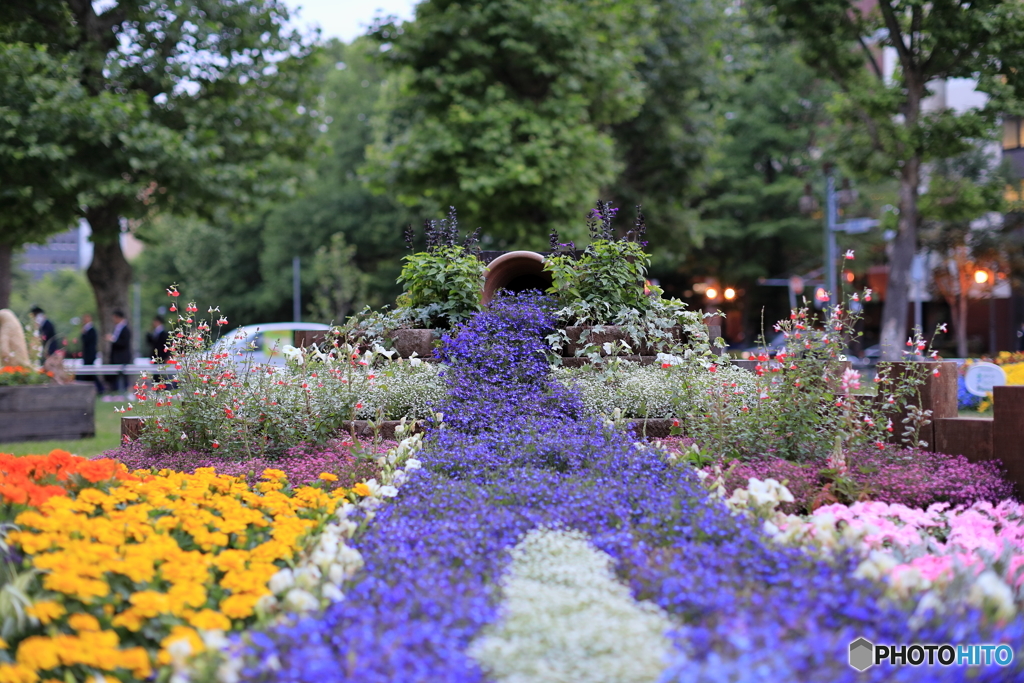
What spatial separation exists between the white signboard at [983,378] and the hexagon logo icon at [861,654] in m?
6.31

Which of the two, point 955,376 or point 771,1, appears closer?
point 955,376

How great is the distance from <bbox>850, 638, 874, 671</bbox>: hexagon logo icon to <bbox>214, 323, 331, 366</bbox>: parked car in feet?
13.0

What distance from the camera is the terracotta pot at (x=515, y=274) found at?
7.32 meters

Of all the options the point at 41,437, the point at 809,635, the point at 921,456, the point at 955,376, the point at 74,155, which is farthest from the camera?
the point at 74,155

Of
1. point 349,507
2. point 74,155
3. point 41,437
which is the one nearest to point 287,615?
point 349,507

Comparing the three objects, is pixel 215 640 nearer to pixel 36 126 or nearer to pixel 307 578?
pixel 307 578

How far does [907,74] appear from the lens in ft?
45.6

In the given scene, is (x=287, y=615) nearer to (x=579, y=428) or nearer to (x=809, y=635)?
(x=809, y=635)

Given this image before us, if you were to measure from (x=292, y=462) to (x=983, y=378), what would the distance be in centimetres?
660

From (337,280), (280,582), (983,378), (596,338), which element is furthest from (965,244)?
(280,582)

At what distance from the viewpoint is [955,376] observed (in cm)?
491

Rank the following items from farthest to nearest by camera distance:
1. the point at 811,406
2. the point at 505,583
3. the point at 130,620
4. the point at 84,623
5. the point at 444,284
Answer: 1. the point at 444,284
2. the point at 811,406
3. the point at 505,583
4. the point at 130,620
5. the point at 84,623

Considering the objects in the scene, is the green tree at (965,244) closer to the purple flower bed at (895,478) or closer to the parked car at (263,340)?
the parked car at (263,340)

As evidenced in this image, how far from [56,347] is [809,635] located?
58.0 feet
